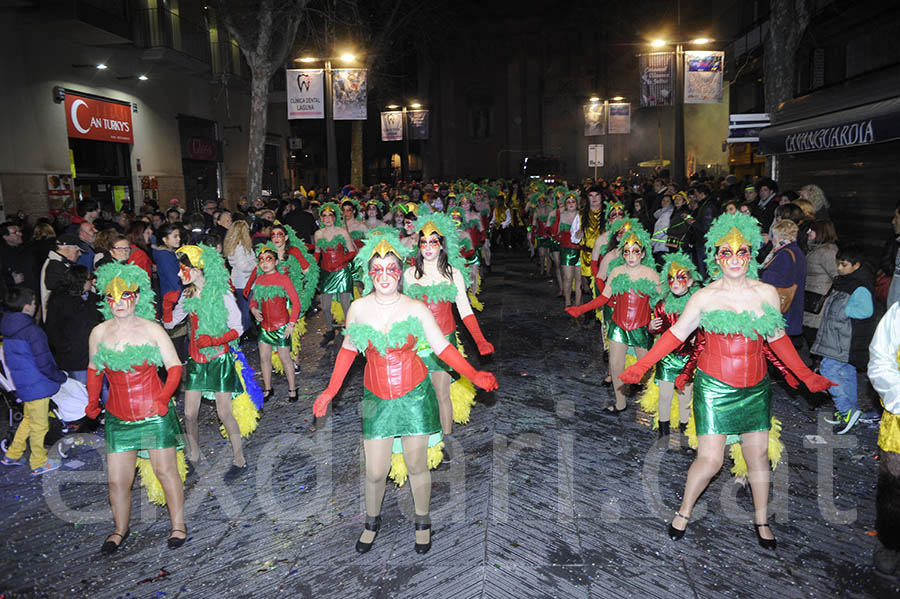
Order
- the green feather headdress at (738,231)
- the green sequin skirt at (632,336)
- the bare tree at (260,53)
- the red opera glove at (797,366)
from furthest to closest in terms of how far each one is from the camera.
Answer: the bare tree at (260,53) < the green sequin skirt at (632,336) < the green feather headdress at (738,231) < the red opera glove at (797,366)

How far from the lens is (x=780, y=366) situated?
14.4ft

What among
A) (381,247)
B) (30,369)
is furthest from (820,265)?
(30,369)

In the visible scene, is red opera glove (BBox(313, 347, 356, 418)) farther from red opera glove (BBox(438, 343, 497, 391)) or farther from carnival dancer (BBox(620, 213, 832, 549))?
carnival dancer (BBox(620, 213, 832, 549))

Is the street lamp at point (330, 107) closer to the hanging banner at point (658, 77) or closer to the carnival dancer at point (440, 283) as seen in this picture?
the hanging banner at point (658, 77)

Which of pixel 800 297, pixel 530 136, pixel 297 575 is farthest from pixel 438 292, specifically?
pixel 530 136

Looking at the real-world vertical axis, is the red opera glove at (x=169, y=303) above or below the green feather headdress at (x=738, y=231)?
Answer: below

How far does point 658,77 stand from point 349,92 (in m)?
9.07

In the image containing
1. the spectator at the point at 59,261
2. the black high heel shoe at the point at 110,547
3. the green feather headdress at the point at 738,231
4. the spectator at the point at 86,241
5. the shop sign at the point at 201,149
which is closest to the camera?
the green feather headdress at the point at 738,231

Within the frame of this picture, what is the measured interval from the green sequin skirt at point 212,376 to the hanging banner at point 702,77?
15966 mm

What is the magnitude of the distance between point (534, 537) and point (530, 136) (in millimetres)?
45575

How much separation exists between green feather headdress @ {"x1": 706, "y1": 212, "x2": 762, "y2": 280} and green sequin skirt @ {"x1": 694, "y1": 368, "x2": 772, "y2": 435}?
2.53 feet

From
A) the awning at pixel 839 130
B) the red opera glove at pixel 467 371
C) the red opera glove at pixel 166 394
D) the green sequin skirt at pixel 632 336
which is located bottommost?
the green sequin skirt at pixel 632 336

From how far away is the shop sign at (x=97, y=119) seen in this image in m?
15.2

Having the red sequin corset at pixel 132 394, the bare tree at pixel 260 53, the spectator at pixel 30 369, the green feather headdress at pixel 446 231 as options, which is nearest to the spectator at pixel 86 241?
the spectator at pixel 30 369
